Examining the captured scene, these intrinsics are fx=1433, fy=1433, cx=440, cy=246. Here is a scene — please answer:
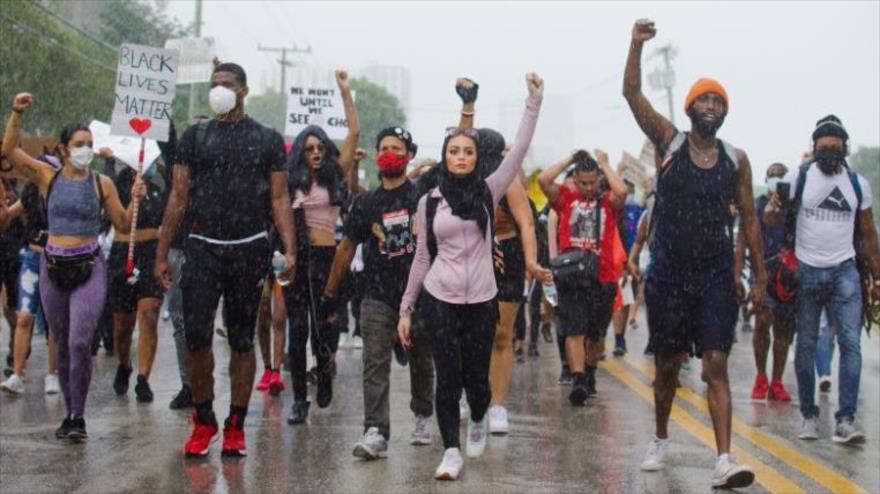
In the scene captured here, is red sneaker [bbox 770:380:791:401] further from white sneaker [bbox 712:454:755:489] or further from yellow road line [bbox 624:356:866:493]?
white sneaker [bbox 712:454:755:489]

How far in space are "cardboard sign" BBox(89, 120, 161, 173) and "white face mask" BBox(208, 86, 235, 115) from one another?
3.31 meters

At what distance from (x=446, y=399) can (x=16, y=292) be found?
6.41 meters

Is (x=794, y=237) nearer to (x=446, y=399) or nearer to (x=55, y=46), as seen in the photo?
(x=446, y=399)

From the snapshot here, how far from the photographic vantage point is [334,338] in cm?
992

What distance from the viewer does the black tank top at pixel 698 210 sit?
7.21 m

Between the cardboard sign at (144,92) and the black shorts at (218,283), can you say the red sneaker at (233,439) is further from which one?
the cardboard sign at (144,92)

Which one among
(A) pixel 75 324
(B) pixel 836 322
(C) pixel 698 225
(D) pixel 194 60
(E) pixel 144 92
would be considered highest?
(D) pixel 194 60

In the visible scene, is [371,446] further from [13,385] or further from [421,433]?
[13,385]

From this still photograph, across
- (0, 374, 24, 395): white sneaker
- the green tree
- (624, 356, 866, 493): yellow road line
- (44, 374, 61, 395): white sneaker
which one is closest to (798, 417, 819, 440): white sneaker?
(624, 356, 866, 493): yellow road line

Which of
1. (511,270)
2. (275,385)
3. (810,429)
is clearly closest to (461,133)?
(511,270)

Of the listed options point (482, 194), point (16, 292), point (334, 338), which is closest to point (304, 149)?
point (334, 338)

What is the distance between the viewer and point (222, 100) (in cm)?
770

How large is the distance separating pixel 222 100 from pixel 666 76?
62344mm

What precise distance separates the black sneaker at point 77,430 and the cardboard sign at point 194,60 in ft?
25.3
